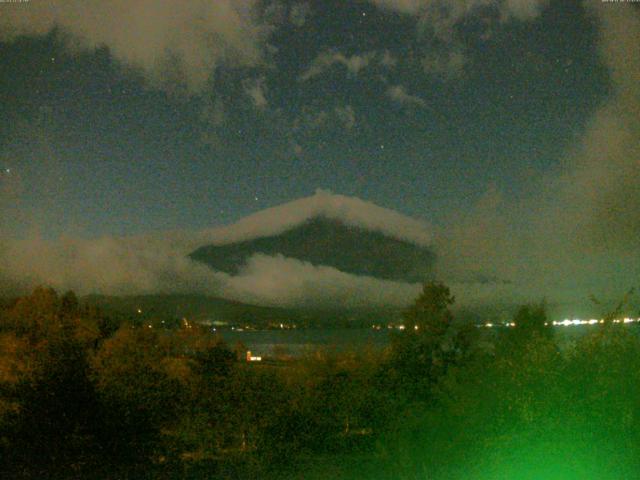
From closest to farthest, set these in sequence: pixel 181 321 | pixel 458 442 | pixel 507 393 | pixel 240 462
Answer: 1. pixel 507 393
2. pixel 458 442
3. pixel 240 462
4. pixel 181 321

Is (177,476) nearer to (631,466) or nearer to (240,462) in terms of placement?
(240,462)

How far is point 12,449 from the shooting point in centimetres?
1927

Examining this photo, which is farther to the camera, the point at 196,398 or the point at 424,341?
the point at 196,398

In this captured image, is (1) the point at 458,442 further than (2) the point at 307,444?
No

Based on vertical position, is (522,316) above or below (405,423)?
above

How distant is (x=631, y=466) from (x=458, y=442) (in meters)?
2.18

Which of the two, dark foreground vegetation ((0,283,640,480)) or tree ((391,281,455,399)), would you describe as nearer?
dark foreground vegetation ((0,283,640,480))

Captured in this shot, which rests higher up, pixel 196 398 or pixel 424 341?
pixel 424 341

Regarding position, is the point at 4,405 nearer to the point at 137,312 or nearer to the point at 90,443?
the point at 90,443

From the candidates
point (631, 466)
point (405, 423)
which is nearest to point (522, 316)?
point (405, 423)

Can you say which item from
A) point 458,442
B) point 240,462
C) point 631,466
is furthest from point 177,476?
point 631,466

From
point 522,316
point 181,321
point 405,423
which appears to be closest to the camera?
point 405,423

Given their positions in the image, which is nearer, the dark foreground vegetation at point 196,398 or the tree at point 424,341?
the dark foreground vegetation at point 196,398

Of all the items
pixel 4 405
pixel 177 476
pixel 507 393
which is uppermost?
pixel 507 393
